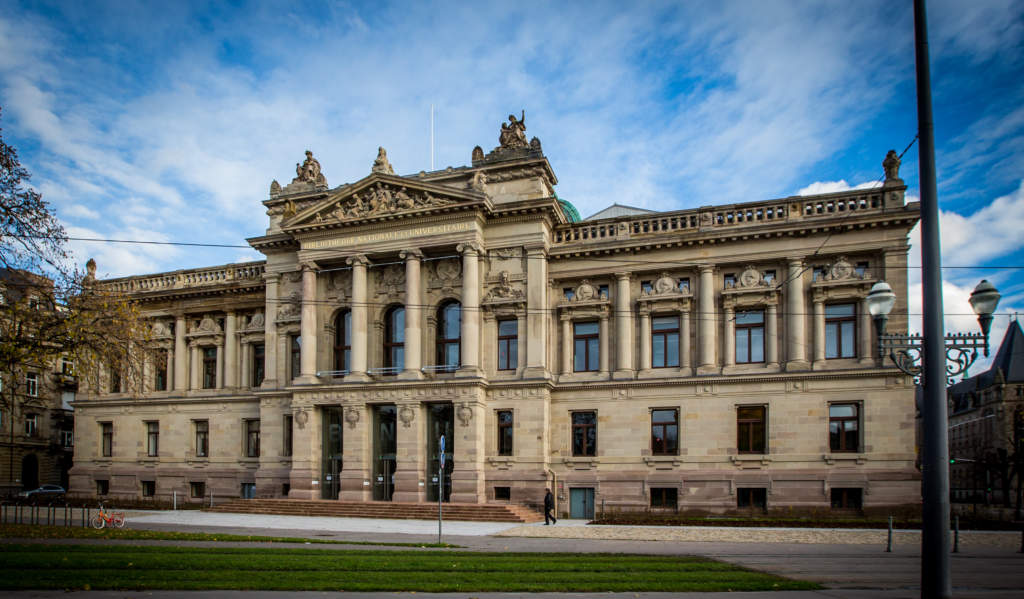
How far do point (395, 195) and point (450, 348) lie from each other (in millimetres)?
8580

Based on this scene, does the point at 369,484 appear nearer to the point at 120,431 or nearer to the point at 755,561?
the point at 120,431

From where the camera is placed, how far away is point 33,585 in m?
13.9

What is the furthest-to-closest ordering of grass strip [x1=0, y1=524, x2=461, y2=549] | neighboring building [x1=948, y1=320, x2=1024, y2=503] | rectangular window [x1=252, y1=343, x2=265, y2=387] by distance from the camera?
neighboring building [x1=948, y1=320, x2=1024, y2=503] → rectangular window [x1=252, y1=343, x2=265, y2=387] → grass strip [x1=0, y1=524, x2=461, y2=549]

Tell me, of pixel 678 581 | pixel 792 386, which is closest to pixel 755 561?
pixel 678 581

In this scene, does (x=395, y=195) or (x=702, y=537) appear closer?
(x=702, y=537)

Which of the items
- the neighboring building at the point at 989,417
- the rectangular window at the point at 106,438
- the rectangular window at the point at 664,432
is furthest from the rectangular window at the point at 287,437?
the neighboring building at the point at 989,417

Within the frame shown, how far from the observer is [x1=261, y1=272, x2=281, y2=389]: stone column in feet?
144

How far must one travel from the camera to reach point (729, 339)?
37188 millimetres

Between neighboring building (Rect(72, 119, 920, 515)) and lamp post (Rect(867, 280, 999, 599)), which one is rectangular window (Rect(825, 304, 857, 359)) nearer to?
neighboring building (Rect(72, 119, 920, 515))

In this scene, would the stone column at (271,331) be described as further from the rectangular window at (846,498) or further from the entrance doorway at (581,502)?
the rectangular window at (846,498)

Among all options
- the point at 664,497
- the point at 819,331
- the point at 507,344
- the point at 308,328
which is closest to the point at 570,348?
the point at 507,344

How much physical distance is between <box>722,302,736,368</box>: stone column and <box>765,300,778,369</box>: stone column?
152 cm

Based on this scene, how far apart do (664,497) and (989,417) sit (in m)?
80.0

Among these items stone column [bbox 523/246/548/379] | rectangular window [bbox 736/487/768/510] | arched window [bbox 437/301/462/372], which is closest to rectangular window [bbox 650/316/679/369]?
stone column [bbox 523/246/548/379]
